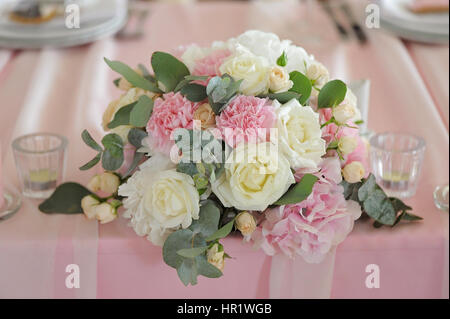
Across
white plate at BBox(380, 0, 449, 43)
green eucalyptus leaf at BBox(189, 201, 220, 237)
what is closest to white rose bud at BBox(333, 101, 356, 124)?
green eucalyptus leaf at BBox(189, 201, 220, 237)

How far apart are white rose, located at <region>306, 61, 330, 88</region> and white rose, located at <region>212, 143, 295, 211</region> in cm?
15

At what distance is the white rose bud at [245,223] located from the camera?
85 centimetres

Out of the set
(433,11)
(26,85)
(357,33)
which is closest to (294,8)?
(357,33)

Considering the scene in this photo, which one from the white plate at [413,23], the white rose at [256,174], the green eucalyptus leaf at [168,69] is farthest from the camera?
the white plate at [413,23]

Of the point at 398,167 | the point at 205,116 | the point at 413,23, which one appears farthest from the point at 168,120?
the point at 413,23

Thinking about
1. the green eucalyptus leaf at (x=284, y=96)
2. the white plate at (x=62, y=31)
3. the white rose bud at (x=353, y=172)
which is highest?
the white plate at (x=62, y=31)

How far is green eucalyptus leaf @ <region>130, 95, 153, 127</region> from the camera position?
893 mm

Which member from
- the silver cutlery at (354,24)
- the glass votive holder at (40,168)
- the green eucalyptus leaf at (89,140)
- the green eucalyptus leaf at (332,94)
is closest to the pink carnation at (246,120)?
the green eucalyptus leaf at (332,94)

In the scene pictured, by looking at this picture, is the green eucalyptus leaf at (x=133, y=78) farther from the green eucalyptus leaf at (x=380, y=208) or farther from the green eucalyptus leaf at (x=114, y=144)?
the green eucalyptus leaf at (x=380, y=208)

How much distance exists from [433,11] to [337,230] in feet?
3.20

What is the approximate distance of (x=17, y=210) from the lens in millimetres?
986

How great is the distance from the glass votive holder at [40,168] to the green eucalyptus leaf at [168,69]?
0.23 m

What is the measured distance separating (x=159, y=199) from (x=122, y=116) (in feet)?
0.56
